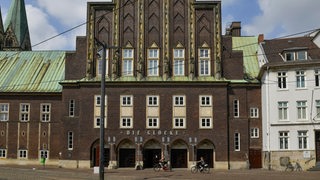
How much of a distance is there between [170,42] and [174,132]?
10.4 meters

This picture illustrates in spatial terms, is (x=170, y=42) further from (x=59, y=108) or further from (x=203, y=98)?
(x=59, y=108)

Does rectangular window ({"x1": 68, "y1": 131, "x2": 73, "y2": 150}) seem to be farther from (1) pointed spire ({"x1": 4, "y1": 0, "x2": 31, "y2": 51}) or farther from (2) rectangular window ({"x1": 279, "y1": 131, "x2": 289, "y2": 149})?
(1) pointed spire ({"x1": 4, "y1": 0, "x2": 31, "y2": 51})

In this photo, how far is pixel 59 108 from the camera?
5759cm

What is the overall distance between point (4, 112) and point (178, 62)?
2270cm

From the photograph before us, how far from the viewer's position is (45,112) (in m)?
57.7

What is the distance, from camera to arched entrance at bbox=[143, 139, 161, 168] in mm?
52625

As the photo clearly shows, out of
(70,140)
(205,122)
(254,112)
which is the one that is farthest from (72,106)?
(254,112)

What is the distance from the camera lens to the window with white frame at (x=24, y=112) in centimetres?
5775

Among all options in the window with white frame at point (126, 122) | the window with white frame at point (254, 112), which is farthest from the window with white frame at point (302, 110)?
the window with white frame at point (126, 122)

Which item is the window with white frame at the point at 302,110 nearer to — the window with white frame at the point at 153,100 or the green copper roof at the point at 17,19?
the window with white frame at the point at 153,100

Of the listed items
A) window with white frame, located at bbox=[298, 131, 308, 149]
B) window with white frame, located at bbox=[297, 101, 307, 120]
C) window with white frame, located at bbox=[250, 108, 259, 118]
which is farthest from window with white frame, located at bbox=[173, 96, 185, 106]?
window with white frame, located at bbox=[298, 131, 308, 149]

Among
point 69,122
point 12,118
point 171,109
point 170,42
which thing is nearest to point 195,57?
point 170,42

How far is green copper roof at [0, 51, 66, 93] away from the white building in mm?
25523

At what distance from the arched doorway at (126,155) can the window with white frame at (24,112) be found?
1341 cm
